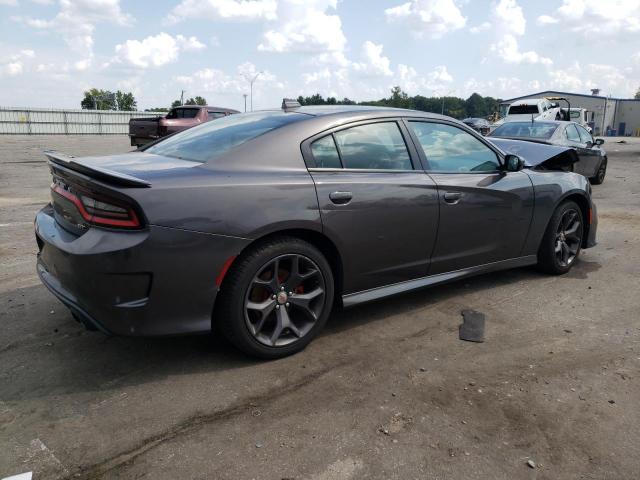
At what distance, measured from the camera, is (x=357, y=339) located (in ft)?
11.5

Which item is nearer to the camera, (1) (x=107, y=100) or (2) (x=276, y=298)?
(2) (x=276, y=298)

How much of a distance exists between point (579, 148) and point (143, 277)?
1048 cm

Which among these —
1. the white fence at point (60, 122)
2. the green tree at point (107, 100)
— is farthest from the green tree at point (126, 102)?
the white fence at point (60, 122)

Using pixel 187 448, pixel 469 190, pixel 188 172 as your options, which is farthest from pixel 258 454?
pixel 469 190

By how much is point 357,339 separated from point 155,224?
62.3 inches

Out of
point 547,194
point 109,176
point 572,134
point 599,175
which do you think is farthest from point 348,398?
point 599,175

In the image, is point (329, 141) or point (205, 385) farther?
point (329, 141)

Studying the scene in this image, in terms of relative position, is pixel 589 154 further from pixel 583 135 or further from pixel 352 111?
pixel 352 111

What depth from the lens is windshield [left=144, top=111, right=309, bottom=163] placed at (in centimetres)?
326

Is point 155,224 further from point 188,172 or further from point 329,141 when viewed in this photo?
point 329,141

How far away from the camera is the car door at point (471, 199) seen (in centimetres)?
384

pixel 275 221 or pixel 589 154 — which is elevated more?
pixel 589 154

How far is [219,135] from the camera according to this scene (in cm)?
351

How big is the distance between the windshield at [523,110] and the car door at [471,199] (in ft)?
69.6
